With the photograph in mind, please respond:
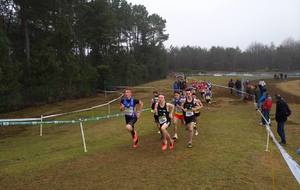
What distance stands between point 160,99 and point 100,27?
4547cm

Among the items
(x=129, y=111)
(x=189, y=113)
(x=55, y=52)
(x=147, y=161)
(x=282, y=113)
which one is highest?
(x=55, y=52)

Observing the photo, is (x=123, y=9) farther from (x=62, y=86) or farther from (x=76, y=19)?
(x=62, y=86)

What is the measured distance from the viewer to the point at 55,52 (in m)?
44.7

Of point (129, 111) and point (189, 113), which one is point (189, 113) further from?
point (129, 111)

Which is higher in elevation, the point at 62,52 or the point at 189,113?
the point at 62,52

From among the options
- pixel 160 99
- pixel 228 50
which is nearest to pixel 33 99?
pixel 160 99

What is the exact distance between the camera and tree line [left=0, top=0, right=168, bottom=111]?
131 ft

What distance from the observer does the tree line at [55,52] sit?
131 ft

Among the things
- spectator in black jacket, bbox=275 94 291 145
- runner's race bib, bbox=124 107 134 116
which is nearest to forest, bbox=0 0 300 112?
runner's race bib, bbox=124 107 134 116

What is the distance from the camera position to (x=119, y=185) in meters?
10.2

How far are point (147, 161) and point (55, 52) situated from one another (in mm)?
34412

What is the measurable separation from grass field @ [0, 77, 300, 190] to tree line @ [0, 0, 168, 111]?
19.8 metres

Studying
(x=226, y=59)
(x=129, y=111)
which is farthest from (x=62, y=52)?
(x=226, y=59)

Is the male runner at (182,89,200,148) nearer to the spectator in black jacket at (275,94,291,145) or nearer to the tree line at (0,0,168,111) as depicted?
the spectator in black jacket at (275,94,291,145)
